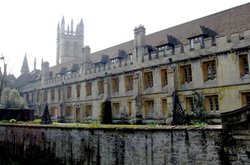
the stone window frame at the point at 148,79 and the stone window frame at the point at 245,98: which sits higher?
the stone window frame at the point at 148,79

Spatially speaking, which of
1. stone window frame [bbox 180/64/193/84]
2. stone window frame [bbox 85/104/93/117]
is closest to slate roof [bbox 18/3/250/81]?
stone window frame [bbox 180/64/193/84]

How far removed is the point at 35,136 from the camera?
57.2ft

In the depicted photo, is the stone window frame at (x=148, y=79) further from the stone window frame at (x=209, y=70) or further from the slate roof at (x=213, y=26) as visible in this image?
the stone window frame at (x=209, y=70)

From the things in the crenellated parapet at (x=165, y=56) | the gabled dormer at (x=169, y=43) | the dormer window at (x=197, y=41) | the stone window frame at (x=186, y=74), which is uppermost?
the gabled dormer at (x=169, y=43)

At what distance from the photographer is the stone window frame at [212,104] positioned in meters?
21.6

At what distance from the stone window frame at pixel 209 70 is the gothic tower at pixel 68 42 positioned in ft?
164

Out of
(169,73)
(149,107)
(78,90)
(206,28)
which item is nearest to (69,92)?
(78,90)

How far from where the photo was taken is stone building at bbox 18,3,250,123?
2053cm

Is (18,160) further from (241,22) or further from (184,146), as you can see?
(241,22)

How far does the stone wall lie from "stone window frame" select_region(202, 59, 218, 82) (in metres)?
12.7

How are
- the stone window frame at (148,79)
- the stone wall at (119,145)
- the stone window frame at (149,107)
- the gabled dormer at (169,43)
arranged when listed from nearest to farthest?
the stone wall at (119,145), the gabled dormer at (169,43), the stone window frame at (149,107), the stone window frame at (148,79)

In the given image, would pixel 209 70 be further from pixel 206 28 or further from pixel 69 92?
pixel 69 92

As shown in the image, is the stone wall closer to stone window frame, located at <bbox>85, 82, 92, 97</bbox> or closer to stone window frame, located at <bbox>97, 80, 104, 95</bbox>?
stone window frame, located at <bbox>97, 80, 104, 95</bbox>

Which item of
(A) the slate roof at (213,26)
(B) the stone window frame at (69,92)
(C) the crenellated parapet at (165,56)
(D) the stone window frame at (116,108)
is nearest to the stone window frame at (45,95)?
(B) the stone window frame at (69,92)
